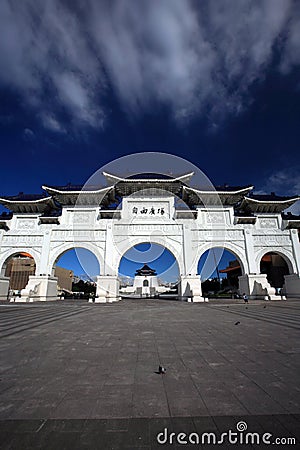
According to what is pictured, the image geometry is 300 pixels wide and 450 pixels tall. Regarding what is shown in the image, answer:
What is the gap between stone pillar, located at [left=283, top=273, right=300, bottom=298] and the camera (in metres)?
20.2

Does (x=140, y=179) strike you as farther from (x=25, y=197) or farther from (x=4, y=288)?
(x=4, y=288)

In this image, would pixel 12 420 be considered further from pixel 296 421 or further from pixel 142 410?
pixel 296 421

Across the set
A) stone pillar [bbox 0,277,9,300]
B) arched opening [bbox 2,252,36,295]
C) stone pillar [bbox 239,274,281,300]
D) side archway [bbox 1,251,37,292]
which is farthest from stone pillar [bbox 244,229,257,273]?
arched opening [bbox 2,252,36,295]

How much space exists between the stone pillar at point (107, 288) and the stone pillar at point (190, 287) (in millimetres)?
5538

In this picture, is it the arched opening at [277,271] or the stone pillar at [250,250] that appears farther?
the arched opening at [277,271]

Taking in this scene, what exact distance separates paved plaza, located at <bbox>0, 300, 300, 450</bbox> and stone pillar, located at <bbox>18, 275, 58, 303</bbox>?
1573 cm

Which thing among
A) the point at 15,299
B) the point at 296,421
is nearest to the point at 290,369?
the point at 296,421

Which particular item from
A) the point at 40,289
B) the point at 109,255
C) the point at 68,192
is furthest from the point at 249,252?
the point at 40,289

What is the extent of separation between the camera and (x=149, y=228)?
20609 millimetres

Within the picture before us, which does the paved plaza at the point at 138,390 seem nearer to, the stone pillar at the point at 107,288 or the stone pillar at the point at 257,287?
the stone pillar at the point at 107,288

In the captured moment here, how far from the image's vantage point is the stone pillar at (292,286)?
20172 millimetres

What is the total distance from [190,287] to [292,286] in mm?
9621

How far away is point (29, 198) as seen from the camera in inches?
890

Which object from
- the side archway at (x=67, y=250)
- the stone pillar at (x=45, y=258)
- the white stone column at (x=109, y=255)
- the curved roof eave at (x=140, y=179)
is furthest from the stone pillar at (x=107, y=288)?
the curved roof eave at (x=140, y=179)
